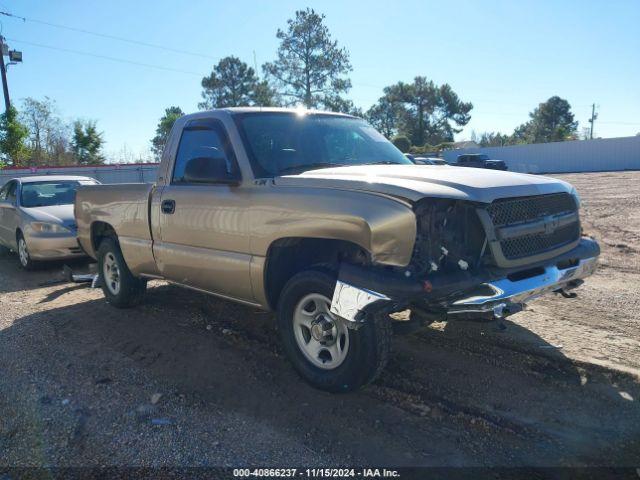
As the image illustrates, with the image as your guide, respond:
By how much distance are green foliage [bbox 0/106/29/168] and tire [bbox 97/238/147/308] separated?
1083 inches

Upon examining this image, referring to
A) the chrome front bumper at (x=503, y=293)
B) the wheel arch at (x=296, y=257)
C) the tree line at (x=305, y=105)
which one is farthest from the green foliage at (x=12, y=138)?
the chrome front bumper at (x=503, y=293)

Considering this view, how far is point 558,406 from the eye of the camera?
11.2 ft

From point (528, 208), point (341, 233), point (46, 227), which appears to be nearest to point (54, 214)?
point (46, 227)

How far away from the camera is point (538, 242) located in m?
3.66

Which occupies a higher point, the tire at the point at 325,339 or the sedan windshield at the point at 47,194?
the sedan windshield at the point at 47,194

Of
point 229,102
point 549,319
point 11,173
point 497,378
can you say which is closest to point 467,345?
point 497,378

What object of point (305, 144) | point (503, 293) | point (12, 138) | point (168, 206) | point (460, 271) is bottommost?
point (503, 293)

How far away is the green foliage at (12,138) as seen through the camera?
96.5 feet

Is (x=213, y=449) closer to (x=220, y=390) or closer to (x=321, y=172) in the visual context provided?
(x=220, y=390)

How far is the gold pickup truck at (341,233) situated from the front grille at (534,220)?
0.01 metres

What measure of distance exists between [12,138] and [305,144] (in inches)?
1241

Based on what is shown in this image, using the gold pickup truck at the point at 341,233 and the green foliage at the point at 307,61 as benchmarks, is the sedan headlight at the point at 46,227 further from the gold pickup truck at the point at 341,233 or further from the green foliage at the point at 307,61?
the green foliage at the point at 307,61

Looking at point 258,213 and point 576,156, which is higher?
point 576,156

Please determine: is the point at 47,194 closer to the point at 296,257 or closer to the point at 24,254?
the point at 24,254
